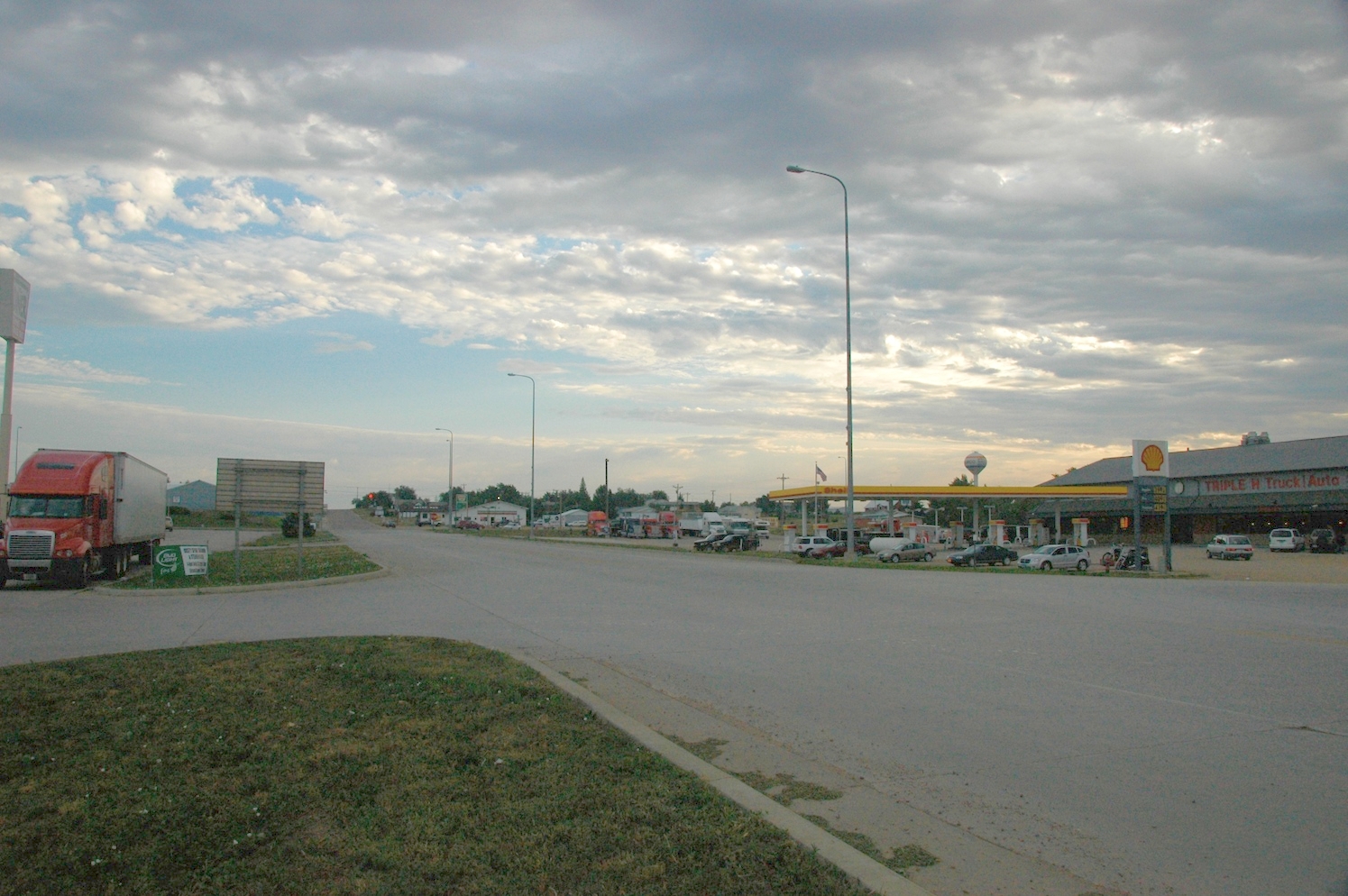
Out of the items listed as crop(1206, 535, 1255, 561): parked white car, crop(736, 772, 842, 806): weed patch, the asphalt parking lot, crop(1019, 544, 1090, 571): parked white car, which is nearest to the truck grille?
crop(736, 772, 842, 806): weed patch

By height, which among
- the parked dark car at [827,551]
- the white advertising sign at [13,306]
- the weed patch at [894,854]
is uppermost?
the white advertising sign at [13,306]

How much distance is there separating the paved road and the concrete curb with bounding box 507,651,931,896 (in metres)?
1.08

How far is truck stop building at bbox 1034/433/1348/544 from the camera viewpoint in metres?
72.2

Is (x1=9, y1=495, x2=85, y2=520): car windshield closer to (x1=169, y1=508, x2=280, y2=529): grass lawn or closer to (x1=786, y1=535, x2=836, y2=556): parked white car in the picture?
(x1=786, y1=535, x2=836, y2=556): parked white car

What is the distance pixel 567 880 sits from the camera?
450 centimetres

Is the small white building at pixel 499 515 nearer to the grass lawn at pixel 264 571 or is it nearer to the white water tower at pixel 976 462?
the white water tower at pixel 976 462

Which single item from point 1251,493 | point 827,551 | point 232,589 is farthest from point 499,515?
point 232,589

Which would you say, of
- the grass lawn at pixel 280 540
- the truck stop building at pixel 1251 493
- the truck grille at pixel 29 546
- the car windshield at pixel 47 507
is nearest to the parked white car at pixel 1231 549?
the truck stop building at pixel 1251 493

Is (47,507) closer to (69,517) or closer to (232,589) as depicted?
(69,517)

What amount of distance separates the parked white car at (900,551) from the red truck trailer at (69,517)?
108 feet

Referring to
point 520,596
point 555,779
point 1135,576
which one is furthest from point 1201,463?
point 555,779

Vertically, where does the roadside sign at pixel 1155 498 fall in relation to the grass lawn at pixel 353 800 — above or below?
above

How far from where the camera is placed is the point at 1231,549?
165 feet

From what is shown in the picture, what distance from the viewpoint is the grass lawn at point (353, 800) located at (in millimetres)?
4598
